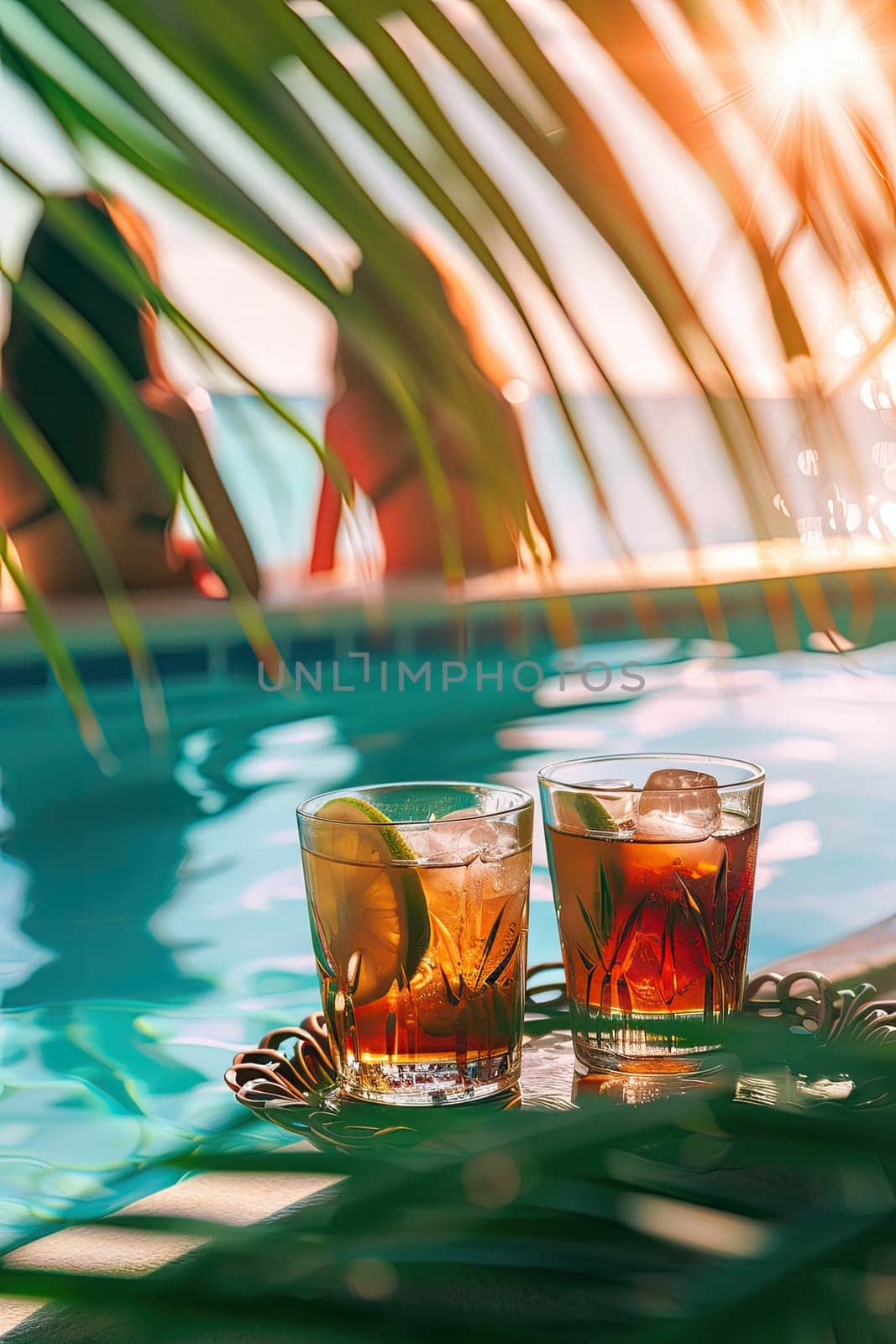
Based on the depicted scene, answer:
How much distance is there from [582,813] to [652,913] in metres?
0.06

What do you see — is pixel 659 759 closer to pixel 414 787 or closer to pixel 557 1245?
pixel 414 787

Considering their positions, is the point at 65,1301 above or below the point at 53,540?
below

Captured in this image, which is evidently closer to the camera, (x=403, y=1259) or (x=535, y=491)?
(x=535, y=491)

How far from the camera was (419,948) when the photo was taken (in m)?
0.55

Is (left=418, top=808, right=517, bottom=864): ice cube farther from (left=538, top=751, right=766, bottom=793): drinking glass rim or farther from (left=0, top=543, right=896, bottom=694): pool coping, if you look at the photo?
(left=0, top=543, right=896, bottom=694): pool coping

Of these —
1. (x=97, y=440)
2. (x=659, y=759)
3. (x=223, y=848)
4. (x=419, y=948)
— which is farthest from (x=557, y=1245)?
(x=97, y=440)

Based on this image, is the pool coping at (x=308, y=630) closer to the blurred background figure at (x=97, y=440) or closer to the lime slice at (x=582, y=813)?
the blurred background figure at (x=97, y=440)

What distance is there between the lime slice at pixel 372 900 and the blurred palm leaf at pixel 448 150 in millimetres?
A: 371

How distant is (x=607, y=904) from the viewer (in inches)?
22.7

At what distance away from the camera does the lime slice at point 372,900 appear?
21.3 inches

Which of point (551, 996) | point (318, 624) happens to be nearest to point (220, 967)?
point (551, 996)

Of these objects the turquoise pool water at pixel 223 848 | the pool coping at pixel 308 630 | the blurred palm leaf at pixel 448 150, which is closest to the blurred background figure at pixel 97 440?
the pool coping at pixel 308 630

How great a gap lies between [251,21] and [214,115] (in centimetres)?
2

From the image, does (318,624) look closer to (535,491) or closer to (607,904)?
(607,904)
